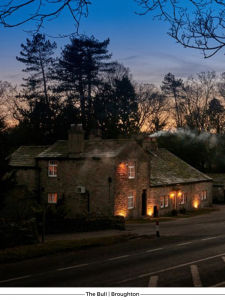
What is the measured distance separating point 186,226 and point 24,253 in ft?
60.5

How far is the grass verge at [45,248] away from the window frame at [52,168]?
18.5 m

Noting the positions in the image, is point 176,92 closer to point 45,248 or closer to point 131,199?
point 131,199

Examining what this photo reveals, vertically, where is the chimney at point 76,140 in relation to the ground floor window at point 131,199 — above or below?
→ above

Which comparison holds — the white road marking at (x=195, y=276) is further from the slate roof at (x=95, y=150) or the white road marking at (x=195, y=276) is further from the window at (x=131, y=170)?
the window at (x=131, y=170)

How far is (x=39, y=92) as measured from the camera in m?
64.8

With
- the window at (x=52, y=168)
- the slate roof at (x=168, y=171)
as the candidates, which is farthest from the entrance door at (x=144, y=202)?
the window at (x=52, y=168)

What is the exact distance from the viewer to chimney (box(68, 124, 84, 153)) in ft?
135

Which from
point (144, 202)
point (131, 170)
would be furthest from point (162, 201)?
point (131, 170)

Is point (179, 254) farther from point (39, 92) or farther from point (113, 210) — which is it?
point (39, 92)

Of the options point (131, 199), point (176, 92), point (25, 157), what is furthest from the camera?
point (176, 92)

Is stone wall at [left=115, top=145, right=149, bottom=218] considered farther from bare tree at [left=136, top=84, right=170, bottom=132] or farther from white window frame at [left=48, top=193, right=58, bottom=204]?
bare tree at [left=136, top=84, right=170, bottom=132]

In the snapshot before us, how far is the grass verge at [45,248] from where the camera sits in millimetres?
19134

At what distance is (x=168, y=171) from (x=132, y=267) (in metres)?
32.3

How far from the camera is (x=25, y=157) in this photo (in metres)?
44.8
